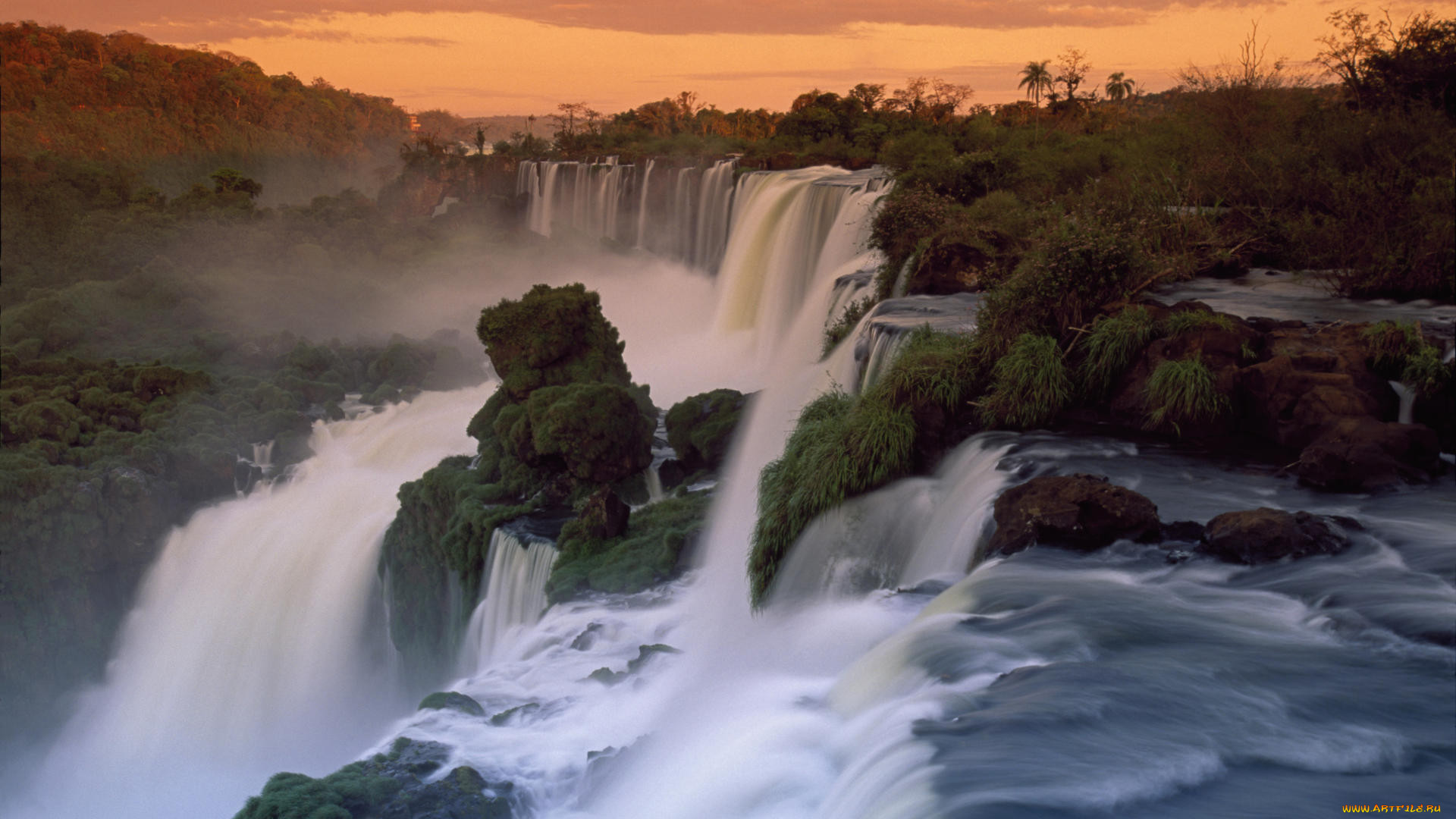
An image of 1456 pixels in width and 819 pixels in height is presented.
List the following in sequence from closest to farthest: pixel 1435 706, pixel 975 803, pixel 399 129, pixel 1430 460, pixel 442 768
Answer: pixel 975 803, pixel 1435 706, pixel 442 768, pixel 1430 460, pixel 399 129

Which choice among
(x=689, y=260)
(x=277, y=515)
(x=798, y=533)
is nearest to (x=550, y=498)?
(x=798, y=533)

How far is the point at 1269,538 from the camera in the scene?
6.84m

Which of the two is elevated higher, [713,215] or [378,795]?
[713,215]

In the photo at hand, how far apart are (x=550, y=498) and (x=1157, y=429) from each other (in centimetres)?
847

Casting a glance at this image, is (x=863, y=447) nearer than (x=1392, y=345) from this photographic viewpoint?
No

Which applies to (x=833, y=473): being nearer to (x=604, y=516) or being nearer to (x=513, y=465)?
(x=604, y=516)

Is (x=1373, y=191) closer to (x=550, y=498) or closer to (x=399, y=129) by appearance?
(x=550, y=498)

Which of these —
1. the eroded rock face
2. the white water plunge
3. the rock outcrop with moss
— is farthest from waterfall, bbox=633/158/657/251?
the eroded rock face

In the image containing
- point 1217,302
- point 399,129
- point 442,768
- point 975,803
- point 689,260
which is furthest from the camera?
point 399,129

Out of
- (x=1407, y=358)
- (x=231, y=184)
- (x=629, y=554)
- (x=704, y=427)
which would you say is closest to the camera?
(x=1407, y=358)

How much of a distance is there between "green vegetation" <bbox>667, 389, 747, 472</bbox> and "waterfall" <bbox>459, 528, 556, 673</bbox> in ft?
10.4

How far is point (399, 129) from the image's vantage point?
6462 centimetres

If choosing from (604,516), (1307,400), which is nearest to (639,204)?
(604,516)

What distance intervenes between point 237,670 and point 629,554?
27.5 feet
